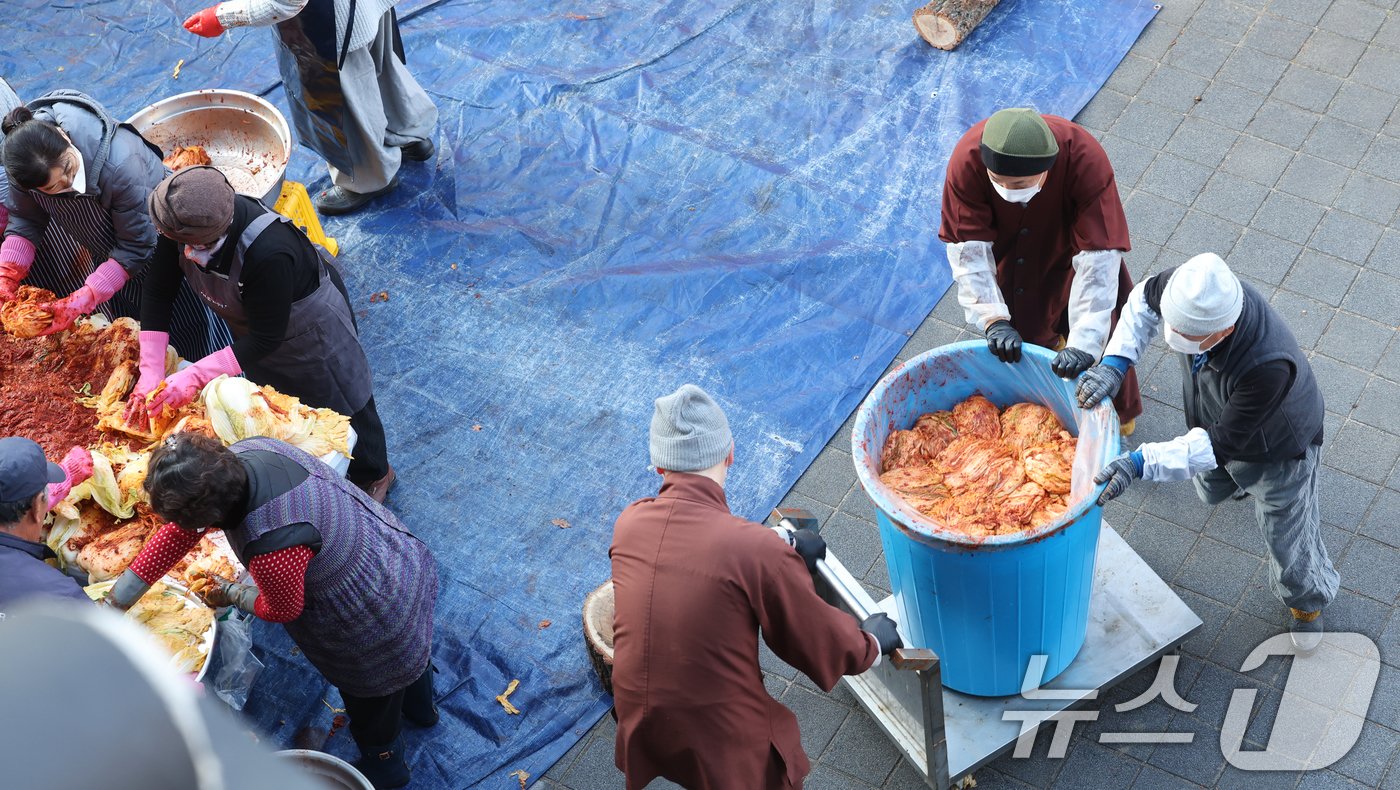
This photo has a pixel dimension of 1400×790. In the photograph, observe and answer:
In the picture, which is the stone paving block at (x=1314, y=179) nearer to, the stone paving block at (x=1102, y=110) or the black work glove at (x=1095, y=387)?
the stone paving block at (x=1102, y=110)

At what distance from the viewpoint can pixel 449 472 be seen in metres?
5.09

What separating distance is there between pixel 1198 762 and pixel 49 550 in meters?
3.95

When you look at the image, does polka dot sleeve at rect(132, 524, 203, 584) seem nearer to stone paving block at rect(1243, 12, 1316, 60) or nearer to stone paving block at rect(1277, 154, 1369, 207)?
stone paving block at rect(1277, 154, 1369, 207)

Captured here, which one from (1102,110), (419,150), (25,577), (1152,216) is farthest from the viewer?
(419,150)

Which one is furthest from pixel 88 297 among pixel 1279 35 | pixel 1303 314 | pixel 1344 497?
pixel 1279 35

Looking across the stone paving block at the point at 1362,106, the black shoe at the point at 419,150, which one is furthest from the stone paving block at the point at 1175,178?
the black shoe at the point at 419,150

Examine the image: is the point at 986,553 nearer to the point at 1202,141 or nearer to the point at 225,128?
the point at 1202,141

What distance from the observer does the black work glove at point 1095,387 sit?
136 inches

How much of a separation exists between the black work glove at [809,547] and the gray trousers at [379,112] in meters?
3.68

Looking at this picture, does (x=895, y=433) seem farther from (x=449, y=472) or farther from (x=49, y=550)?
(x=49, y=550)

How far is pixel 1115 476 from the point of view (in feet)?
10.9

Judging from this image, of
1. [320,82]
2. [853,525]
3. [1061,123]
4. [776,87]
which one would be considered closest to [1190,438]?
[1061,123]

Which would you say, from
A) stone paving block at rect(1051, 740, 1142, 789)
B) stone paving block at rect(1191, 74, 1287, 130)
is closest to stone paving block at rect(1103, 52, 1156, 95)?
stone paving block at rect(1191, 74, 1287, 130)

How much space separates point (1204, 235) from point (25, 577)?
496 centimetres
